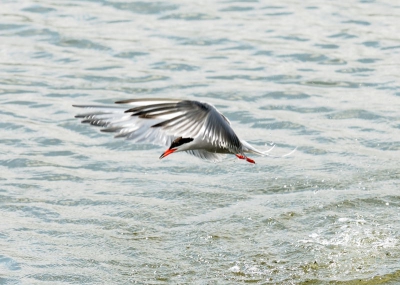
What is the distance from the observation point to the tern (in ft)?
21.0

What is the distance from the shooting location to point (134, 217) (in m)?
8.59

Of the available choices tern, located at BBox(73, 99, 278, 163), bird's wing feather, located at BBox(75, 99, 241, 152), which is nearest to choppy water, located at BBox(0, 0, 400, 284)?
tern, located at BBox(73, 99, 278, 163)

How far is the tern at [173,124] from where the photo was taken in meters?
6.39

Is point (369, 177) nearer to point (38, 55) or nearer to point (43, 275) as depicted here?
point (43, 275)

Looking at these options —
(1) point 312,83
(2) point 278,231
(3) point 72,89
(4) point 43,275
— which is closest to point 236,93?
(1) point 312,83

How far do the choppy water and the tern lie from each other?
0.94m

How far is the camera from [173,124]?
21.2 feet

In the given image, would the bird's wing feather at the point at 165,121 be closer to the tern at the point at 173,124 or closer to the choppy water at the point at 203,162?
the tern at the point at 173,124

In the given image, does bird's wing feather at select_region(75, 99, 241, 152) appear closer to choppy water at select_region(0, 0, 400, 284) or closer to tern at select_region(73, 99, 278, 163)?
tern at select_region(73, 99, 278, 163)

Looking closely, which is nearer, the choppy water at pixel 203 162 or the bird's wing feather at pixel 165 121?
the bird's wing feather at pixel 165 121

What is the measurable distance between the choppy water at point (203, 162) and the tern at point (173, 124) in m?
0.94

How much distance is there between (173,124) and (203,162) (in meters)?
3.59

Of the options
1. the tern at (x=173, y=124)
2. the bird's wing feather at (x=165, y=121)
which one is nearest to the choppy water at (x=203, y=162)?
the tern at (x=173, y=124)

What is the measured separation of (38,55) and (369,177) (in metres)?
6.24
